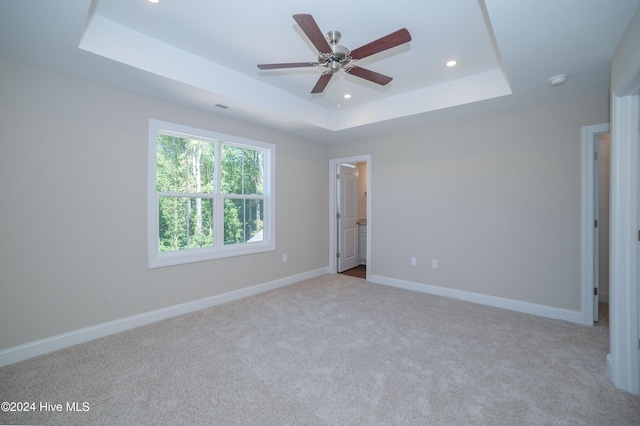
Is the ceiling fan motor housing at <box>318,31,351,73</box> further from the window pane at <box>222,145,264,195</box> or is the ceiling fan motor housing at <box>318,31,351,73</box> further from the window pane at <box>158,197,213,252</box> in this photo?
the window pane at <box>158,197,213,252</box>

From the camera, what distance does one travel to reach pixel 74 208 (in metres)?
2.56

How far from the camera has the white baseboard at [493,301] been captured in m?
3.10

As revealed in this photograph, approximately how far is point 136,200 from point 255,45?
6.49ft

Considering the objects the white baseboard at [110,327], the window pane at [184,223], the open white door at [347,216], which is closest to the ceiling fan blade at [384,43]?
the window pane at [184,223]

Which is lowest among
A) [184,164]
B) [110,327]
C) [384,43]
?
[110,327]

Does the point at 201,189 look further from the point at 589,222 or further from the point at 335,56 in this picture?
the point at 589,222

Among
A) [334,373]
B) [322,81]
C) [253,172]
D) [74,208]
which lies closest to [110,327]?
[74,208]

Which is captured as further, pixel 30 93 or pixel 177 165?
pixel 177 165

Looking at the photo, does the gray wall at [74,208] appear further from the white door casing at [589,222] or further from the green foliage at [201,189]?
the white door casing at [589,222]

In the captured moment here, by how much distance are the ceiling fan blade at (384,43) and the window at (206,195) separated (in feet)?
7.49

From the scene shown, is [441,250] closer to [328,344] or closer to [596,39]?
[328,344]

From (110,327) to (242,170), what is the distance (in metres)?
2.33

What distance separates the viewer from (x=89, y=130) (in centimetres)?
263

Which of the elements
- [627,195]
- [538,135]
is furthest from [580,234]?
[627,195]
